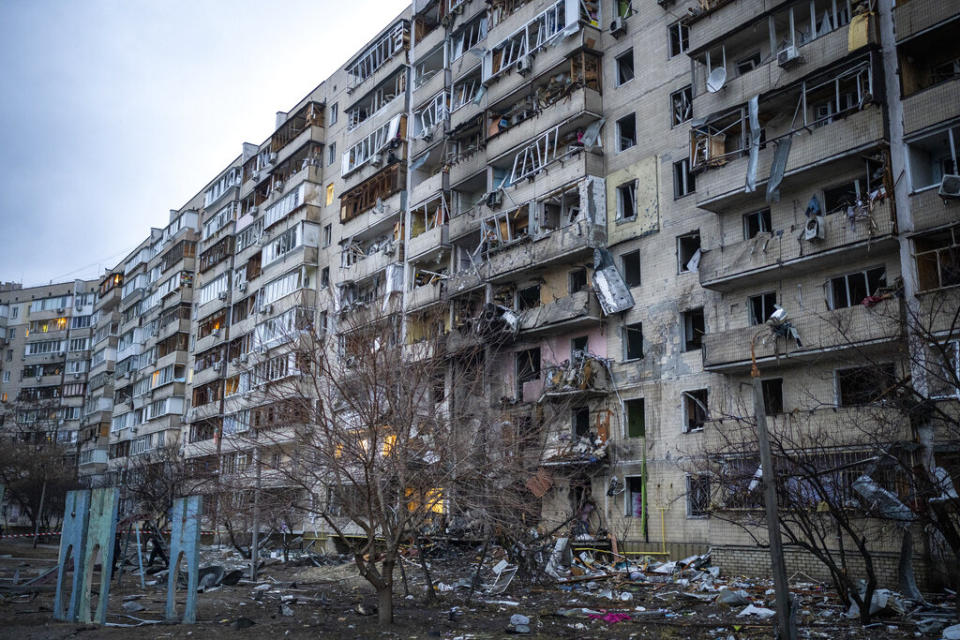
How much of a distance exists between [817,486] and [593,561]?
41.1ft

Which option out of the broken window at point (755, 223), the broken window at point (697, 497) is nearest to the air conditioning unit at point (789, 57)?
the broken window at point (755, 223)

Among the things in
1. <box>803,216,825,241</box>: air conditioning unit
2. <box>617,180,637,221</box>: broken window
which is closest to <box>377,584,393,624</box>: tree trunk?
<box>803,216,825,241</box>: air conditioning unit

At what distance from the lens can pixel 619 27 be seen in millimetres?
32219

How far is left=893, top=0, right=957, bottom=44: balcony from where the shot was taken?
21.4 meters

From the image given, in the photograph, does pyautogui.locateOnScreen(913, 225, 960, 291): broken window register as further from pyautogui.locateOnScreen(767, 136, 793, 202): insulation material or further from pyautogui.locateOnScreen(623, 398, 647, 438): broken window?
pyautogui.locateOnScreen(623, 398, 647, 438): broken window

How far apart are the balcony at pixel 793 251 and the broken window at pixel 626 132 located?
23.1ft

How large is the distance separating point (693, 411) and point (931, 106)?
37.5ft

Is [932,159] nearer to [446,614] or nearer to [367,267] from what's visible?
[446,614]

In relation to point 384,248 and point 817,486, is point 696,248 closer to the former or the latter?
point 817,486

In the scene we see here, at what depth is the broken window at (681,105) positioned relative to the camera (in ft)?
A: 96.8

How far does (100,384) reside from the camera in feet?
272

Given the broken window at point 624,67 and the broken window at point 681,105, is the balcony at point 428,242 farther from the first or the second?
the broken window at point 681,105

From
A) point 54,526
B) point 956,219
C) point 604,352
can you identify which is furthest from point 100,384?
point 956,219

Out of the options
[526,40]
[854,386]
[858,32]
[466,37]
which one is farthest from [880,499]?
[466,37]
